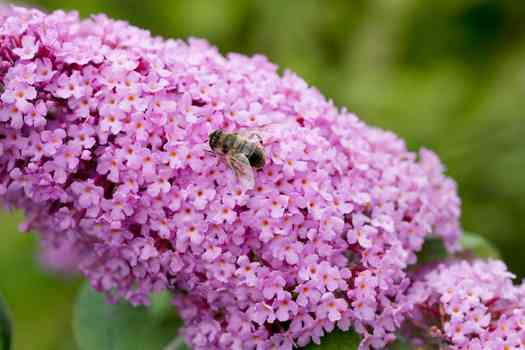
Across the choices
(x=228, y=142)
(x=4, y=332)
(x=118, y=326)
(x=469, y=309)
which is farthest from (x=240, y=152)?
(x=4, y=332)

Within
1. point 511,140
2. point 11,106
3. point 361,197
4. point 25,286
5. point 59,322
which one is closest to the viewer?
point 11,106

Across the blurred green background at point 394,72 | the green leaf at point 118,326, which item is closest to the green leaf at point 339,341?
the green leaf at point 118,326

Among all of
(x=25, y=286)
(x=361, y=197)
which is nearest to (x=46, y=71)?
(x=361, y=197)

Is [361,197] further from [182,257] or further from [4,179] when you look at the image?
[4,179]

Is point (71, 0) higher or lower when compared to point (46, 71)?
higher

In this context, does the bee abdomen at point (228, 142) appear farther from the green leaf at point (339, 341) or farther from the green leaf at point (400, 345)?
the green leaf at point (400, 345)

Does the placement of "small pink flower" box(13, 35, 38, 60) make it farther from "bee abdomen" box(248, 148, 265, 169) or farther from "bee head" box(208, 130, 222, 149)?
"bee abdomen" box(248, 148, 265, 169)
